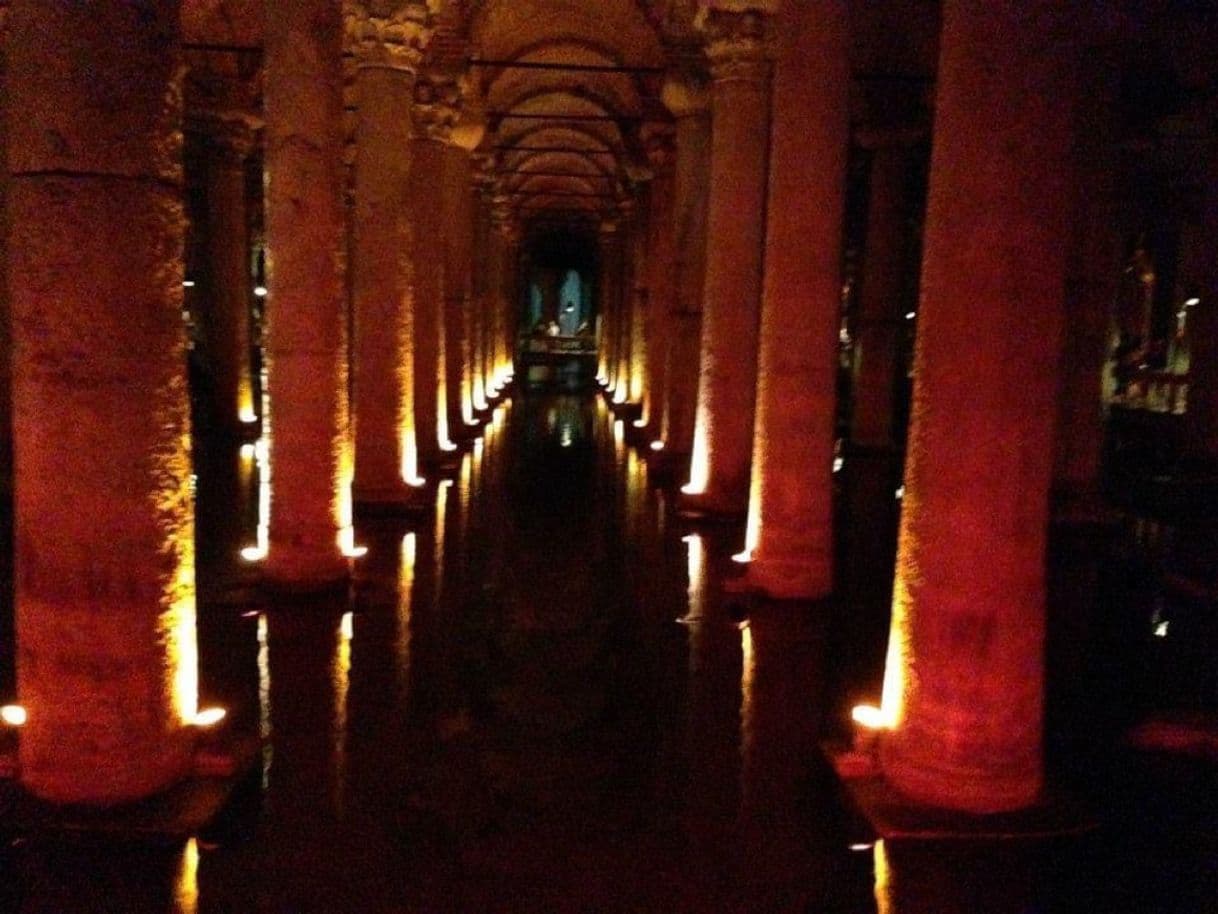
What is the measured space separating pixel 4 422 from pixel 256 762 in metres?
10.4

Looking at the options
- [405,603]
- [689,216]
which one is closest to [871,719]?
[405,603]

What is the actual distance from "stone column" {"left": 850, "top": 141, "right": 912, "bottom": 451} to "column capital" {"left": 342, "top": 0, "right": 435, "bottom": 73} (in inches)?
439

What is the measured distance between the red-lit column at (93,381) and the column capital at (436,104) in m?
12.0

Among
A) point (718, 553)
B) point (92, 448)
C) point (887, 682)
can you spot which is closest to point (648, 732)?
point (887, 682)

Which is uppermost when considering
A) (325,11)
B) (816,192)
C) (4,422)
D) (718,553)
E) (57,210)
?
(325,11)

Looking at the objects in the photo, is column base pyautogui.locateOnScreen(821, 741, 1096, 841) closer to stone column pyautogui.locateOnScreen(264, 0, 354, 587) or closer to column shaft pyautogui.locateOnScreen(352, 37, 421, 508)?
stone column pyautogui.locateOnScreen(264, 0, 354, 587)

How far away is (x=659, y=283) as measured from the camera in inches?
873

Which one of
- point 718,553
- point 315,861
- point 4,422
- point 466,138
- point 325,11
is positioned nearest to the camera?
point 315,861

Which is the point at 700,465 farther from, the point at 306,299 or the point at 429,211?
the point at 306,299

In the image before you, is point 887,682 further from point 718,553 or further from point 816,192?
point 718,553

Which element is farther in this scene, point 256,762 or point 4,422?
point 4,422

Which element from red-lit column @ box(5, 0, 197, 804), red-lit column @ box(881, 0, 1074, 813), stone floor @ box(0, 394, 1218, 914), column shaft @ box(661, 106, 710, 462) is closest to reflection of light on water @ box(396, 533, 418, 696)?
stone floor @ box(0, 394, 1218, 914)

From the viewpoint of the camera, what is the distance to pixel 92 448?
5.29 meters

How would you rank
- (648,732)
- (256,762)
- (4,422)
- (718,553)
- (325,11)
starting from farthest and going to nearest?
(4,422) < (718,553) < (325,11) < (648,732) < (256,762)
